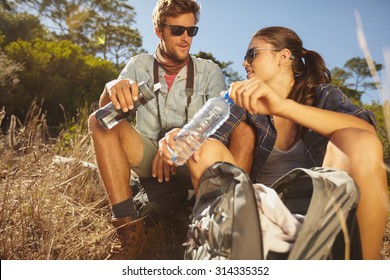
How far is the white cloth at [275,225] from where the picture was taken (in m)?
1.48

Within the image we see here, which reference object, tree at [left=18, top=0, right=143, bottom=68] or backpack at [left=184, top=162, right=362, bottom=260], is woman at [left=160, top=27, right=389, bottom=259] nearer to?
backpack at [left=184, top=162, right=362, bottom=260]

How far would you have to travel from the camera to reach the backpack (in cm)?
140

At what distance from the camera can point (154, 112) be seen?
9.91 ft

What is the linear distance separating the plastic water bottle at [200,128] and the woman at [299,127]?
52mm

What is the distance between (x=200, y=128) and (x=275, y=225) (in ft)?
3.45

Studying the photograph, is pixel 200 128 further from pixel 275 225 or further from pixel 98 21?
pixel 98 21

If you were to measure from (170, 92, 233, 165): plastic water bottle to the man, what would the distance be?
0.94ft

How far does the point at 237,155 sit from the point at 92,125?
87 centimetres

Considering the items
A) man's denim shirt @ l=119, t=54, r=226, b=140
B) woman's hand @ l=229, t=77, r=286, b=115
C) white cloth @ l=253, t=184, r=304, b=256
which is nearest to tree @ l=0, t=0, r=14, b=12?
man's denim shirt @ l=119, t=54, r=226, b=140

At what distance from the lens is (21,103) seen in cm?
743

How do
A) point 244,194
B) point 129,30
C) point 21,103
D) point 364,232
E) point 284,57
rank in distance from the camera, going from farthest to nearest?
1. point 21,103
2. point 129,30
3. point 284,57
4. point 364,232
5. point 244,194

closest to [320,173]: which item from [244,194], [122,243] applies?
[244,194]

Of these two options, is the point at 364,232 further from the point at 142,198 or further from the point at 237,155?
the point at 142,198

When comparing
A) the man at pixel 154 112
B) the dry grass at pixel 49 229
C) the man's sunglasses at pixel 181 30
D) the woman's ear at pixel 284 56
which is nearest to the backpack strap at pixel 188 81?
the man at pixel 154 112
